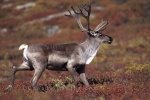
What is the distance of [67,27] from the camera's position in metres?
48.3

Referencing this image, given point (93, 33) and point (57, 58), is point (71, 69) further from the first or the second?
point (93, 33)

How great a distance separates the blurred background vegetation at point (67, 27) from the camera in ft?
103

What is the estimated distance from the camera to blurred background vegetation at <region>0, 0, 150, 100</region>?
3145cm

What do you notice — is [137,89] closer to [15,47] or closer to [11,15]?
[15,47]

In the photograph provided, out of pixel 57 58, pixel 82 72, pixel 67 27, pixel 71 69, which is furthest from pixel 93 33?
pixel 67 27

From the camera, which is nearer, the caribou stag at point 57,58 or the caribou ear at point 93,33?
the caribou stag at point 57,58

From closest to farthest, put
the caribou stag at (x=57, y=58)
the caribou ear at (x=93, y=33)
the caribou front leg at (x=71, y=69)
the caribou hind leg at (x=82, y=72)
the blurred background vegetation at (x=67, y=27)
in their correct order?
the caribou stag at (x=57, y=58)
the caribou front leg at (x=71, y=69)
the caribou hind leg at (x=82, y=72)
the caribou ear at (x=93, y=33)
the blurred background vegetation at (x=67, y=27)

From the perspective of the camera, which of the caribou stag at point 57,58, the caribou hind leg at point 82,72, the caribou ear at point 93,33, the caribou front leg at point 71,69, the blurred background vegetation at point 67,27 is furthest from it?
the blurred background vegetation at point 67,27

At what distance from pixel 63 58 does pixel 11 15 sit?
48.3 meters

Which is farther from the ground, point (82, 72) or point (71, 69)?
point (71, 69)

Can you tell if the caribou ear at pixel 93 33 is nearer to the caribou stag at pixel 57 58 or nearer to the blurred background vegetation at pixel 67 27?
the caribou stag at pixel 57 58

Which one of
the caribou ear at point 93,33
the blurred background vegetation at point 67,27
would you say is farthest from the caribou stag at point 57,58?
the blurred background vegetation at point 67,27

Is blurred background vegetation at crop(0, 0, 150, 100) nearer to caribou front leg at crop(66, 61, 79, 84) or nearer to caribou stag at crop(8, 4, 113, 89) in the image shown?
caribou stag at crop(8, 4, 113, 89)

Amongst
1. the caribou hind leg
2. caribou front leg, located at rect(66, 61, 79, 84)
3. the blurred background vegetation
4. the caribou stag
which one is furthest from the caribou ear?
the blurred background vegetation
